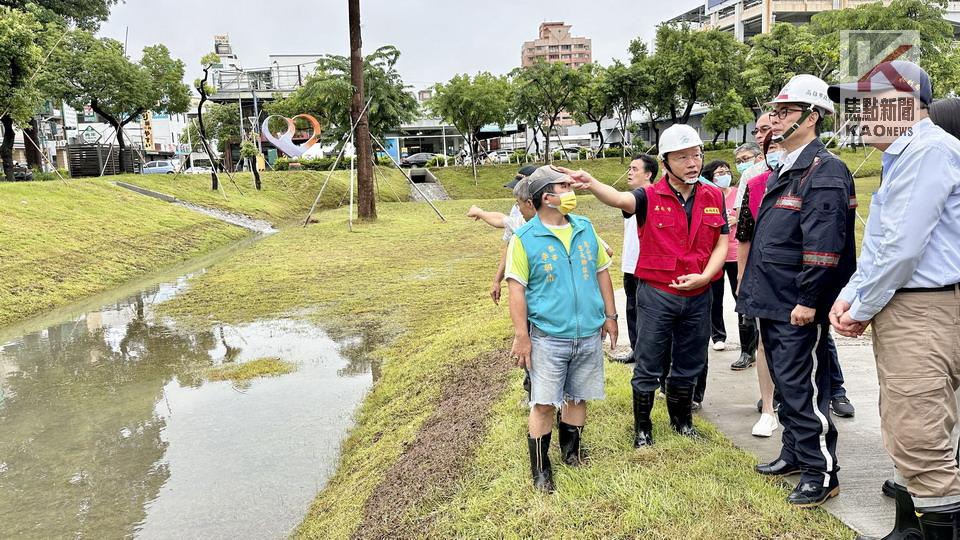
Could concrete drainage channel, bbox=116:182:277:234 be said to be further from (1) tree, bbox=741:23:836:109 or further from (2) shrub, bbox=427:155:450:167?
(1) tree, bbox=741:23:836:109

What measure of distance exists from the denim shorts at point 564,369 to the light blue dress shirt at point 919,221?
4.21 feet

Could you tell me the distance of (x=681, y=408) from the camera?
3842 millimetres

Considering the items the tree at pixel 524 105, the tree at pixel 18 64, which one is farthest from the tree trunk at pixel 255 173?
the tree at pixel 524 105

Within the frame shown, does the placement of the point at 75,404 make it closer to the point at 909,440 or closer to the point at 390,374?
the point at 390,374

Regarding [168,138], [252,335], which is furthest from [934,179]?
[168,138]

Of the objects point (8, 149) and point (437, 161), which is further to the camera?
point (437, 161)

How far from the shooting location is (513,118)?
146ft

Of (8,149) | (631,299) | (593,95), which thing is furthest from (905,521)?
(593,95)

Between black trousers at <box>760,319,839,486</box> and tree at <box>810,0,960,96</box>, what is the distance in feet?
98.8

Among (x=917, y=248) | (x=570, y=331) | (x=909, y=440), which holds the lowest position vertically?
(x=909, y=440)

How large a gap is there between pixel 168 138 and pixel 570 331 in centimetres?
7827

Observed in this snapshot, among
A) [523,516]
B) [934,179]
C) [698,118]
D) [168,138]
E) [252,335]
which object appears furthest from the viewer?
[168,138]

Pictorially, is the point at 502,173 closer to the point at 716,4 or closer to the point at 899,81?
the point at 716,4

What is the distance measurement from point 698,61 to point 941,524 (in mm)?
39933
